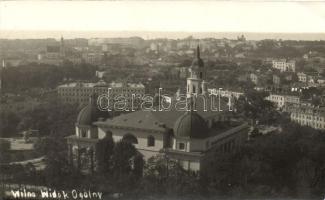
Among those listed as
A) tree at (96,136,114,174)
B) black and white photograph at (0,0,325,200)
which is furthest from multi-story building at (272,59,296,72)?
tree at (96,136,114,174)

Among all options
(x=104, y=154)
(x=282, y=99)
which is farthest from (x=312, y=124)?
(x=104, y=154)

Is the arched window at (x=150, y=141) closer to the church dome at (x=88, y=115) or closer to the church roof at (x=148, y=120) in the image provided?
the church roof at (x=148, y=120)

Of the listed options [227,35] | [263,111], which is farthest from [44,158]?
[263,111]

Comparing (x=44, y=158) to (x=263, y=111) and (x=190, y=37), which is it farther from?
(x=263, y=111)

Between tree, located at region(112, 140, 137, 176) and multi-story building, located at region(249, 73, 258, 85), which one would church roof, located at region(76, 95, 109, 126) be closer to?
tree, located at region(112, 140, 137, 176)

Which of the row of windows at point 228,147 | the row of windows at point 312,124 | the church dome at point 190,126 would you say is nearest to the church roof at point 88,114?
the church dome at point 190,126

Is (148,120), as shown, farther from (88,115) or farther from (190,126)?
(88,115)
